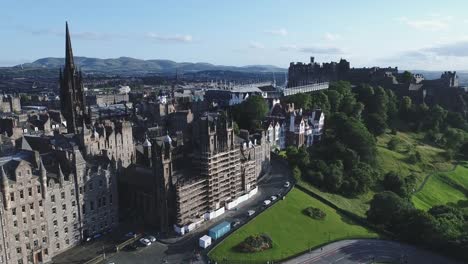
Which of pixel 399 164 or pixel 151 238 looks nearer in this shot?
pixel 151 238

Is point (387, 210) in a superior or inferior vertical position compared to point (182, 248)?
inferior

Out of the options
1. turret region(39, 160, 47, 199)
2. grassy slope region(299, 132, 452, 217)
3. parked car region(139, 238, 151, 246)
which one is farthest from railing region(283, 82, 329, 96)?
turret region(39, 160, 47, 199)

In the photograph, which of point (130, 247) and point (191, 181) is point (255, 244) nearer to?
point (191, 181)

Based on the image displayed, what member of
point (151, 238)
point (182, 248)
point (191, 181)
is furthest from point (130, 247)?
point (191, 181)

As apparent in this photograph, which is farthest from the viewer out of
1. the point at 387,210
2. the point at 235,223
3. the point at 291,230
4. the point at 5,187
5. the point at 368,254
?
the point at 387,210

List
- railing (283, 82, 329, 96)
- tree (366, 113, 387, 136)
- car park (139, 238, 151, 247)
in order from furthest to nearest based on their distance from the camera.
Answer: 1. railing (283, 82, 329, 96)
2. tree (366, 113, 387, 136)
3. car park (139, 238, 151, 247)

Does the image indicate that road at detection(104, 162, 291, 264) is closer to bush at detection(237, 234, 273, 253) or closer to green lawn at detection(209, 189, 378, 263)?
green lawn at detection(209, 189, 378, 263)
